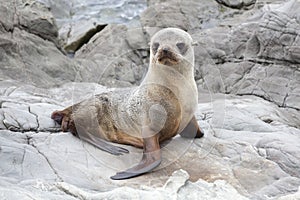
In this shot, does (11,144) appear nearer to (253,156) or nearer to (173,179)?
(173,179)

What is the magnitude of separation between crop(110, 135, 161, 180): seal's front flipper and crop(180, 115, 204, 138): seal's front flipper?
0.52 meters

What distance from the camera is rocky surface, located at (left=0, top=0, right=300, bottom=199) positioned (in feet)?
13.3

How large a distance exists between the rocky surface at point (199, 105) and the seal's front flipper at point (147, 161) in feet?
0.27

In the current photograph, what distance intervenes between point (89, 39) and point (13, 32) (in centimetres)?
363

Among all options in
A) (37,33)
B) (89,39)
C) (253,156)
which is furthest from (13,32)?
(253,156)

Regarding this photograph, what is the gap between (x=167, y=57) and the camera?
4559 mm

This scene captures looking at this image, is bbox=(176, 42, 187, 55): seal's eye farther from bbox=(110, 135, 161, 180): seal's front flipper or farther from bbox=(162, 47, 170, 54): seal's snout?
bbox=(110, 135, 161, 180): seal's front flipper

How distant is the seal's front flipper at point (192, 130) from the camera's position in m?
5.04

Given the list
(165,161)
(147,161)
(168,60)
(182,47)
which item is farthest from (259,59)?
(147,161)

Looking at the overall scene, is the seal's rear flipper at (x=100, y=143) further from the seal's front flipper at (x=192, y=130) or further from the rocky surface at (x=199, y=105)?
the seal's front flipper at (x=192, y=130)

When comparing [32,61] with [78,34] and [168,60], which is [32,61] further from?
[168,60]

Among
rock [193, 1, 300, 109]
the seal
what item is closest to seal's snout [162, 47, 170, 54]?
the seal

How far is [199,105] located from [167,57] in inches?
83.2

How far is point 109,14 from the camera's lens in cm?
1316
